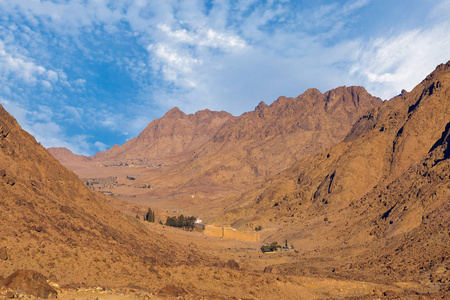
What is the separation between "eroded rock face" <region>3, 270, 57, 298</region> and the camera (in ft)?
51.3

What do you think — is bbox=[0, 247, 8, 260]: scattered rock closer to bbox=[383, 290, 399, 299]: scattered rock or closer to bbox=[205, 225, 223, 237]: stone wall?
bbox=[383, 290, 399, 299]: scattered rock

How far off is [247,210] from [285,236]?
2969cm

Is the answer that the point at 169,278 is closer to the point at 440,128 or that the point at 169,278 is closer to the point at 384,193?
the point at 384,193

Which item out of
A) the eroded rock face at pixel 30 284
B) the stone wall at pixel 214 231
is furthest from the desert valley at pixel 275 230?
the stone wall at pixel 214 231

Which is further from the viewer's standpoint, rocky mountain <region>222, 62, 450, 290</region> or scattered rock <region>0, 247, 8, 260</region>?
rocky mountain <region>222, 62, 450, 290</region>

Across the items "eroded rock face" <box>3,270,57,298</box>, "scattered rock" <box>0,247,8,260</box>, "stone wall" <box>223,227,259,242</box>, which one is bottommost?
"eroded rock face" <box>3,270,57,298</box>

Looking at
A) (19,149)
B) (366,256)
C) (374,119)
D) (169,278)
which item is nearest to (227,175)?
(374,119)

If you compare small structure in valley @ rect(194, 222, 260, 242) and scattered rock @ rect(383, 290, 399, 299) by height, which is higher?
small structure in valley @ rect(194, 222, 260, 242)

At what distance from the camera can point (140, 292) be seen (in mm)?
18688

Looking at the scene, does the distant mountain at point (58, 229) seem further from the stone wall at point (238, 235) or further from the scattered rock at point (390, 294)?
the stone wall at point (238, 235)

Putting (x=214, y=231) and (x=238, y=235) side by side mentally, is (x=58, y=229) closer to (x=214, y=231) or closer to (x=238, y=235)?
(x=214, y=231)

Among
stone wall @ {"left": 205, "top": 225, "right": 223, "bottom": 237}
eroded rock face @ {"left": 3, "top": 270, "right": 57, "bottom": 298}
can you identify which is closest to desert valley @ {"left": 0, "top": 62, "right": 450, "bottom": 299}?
eroded rock face @ {"left": 3, "top": 270, "right": 57, "bottom": 298}

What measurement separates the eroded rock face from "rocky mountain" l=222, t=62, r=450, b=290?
30138 mm

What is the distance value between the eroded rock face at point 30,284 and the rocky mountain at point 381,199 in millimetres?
30138
